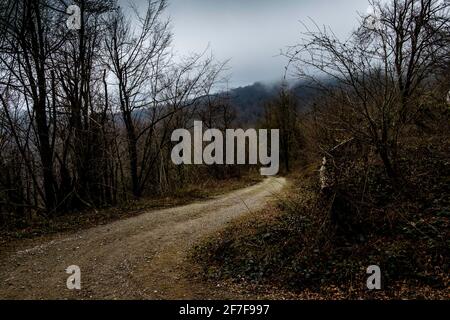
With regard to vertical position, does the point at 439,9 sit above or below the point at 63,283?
above

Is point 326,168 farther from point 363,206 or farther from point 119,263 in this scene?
point 119,263

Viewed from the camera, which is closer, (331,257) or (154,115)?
(331,257)

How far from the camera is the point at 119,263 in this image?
7.05 m

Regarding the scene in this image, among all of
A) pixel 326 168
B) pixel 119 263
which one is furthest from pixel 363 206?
pixel 119 263

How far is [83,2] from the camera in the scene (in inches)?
513

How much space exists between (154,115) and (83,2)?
5989 millimetres

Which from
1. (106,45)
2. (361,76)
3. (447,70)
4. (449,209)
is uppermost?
(106,45)

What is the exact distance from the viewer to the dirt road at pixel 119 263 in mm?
5828

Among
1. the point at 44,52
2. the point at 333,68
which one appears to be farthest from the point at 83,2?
the point at 333,68

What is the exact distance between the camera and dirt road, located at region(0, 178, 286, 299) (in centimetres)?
583
